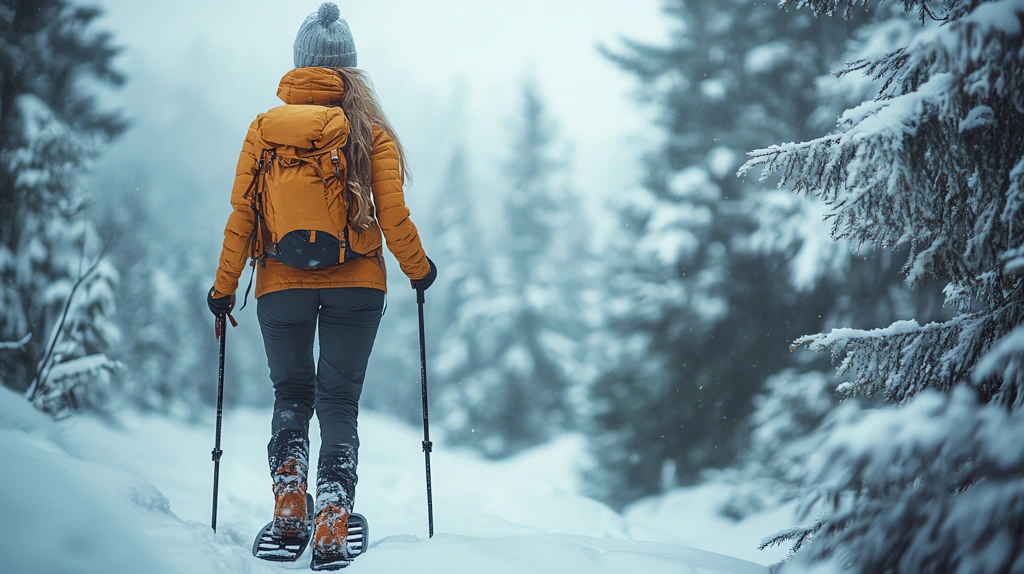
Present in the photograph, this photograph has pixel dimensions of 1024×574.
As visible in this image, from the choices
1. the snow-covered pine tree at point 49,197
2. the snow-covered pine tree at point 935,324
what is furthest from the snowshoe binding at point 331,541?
the snow-covered pine tree at point 49,197

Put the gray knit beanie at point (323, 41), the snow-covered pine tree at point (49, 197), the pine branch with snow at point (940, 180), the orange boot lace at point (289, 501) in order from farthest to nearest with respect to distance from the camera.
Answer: the snow-covered pine tree at point (49, 197) → the gray knit beanie at point (323, 41) → the orange boot lace at point (289, 501) → the pine branch with snow at point (940, 180)

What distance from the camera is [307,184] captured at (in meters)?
2.92

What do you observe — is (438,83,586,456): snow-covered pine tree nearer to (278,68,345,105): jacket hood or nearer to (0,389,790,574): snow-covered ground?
(0,389,790,574): snow-covered ground

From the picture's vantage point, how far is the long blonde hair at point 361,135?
302 centimetres

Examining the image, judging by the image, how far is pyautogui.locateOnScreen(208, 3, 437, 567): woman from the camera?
2938mm

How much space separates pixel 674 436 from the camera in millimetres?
10703

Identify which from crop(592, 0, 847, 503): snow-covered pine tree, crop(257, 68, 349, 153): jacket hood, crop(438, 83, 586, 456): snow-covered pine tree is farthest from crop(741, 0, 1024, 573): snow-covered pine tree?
crop(438, 83, 586, 456): snow-covered pine tree

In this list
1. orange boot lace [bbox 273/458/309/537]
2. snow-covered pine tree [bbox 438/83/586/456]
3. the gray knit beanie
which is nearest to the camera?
orange boot lace [bbox 273/458/309/537]

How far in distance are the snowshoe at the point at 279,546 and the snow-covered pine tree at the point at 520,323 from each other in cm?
1448

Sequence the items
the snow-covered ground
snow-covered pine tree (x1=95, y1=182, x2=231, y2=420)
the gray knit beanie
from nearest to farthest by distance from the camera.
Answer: the snow-covered ground → the gray knit beanie → snow-covered pine tree (x1=95, y1=182, x2=231, y2=420)

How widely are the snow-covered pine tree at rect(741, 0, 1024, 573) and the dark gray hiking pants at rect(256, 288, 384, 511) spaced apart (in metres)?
1.95

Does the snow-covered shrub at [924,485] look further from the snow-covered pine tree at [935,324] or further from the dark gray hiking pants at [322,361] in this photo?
the dark gray hiking pants at [322,361]

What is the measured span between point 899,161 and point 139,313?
17485 millimetres

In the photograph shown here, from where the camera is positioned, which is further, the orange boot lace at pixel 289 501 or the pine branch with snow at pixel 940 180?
the orange boot lace at pixel 289 501
